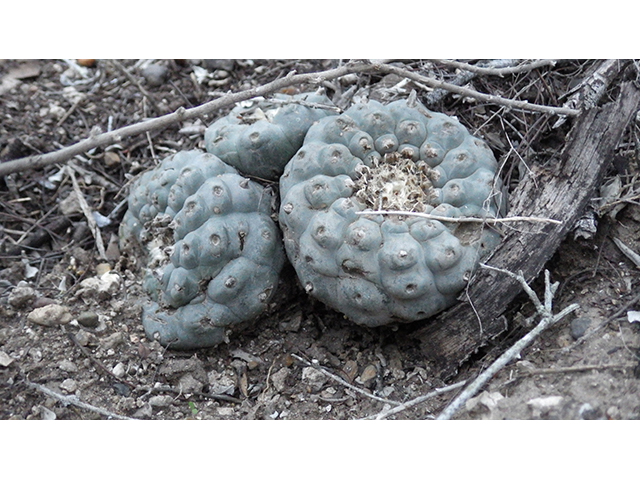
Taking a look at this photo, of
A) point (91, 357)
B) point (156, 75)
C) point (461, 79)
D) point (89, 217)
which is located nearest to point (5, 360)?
point (91, 357)

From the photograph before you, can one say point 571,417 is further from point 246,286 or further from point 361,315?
point 246,286

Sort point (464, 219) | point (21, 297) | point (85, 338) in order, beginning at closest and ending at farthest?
point (464, 219)
point (85, 338)
point (21, 297)

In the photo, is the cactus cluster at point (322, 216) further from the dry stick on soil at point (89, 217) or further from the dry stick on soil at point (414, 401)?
the dry stick on soil at point (89, 217)

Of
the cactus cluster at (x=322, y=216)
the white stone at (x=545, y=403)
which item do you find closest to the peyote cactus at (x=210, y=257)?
the cactus cluster at (x=322, y=216)

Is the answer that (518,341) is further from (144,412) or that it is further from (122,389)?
(122,389)

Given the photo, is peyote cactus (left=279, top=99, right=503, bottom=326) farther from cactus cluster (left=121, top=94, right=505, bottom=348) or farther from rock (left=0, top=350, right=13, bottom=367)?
rock (left=0, top=350, right=13, bottom=367)

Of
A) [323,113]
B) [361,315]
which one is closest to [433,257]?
[361,315]
